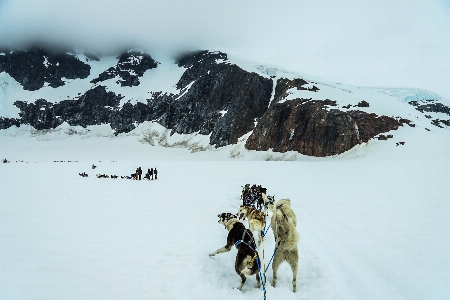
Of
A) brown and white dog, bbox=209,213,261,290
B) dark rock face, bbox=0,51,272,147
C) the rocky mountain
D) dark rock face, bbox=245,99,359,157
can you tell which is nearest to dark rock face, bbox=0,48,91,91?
the rocky mountain

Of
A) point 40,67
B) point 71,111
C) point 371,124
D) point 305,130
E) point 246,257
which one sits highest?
point 40,67

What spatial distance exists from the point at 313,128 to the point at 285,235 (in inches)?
2454

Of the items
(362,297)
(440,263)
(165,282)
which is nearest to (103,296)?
(165,282)

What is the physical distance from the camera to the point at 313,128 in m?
63.7

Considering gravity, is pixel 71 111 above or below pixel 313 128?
above

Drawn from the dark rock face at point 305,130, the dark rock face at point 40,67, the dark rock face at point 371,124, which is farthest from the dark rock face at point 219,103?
the dark rock face at point 40,67

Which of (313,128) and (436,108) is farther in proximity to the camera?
(436,108)

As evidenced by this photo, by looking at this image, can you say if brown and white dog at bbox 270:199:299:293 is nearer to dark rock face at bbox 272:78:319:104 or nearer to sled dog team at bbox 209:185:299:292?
sled dog team at bbox 209:185:299:292

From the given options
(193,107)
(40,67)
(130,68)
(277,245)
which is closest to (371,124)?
(277,245)

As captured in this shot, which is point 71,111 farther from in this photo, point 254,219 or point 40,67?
point 254,219

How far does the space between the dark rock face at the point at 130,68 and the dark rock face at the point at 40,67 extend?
58.2ft

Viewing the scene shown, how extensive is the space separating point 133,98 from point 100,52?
74.9 metres

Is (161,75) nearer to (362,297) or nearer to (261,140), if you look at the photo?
(261,140)

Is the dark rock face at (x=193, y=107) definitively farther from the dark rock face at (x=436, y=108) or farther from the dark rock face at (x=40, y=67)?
the dark rock face at (x=436, y=108)
